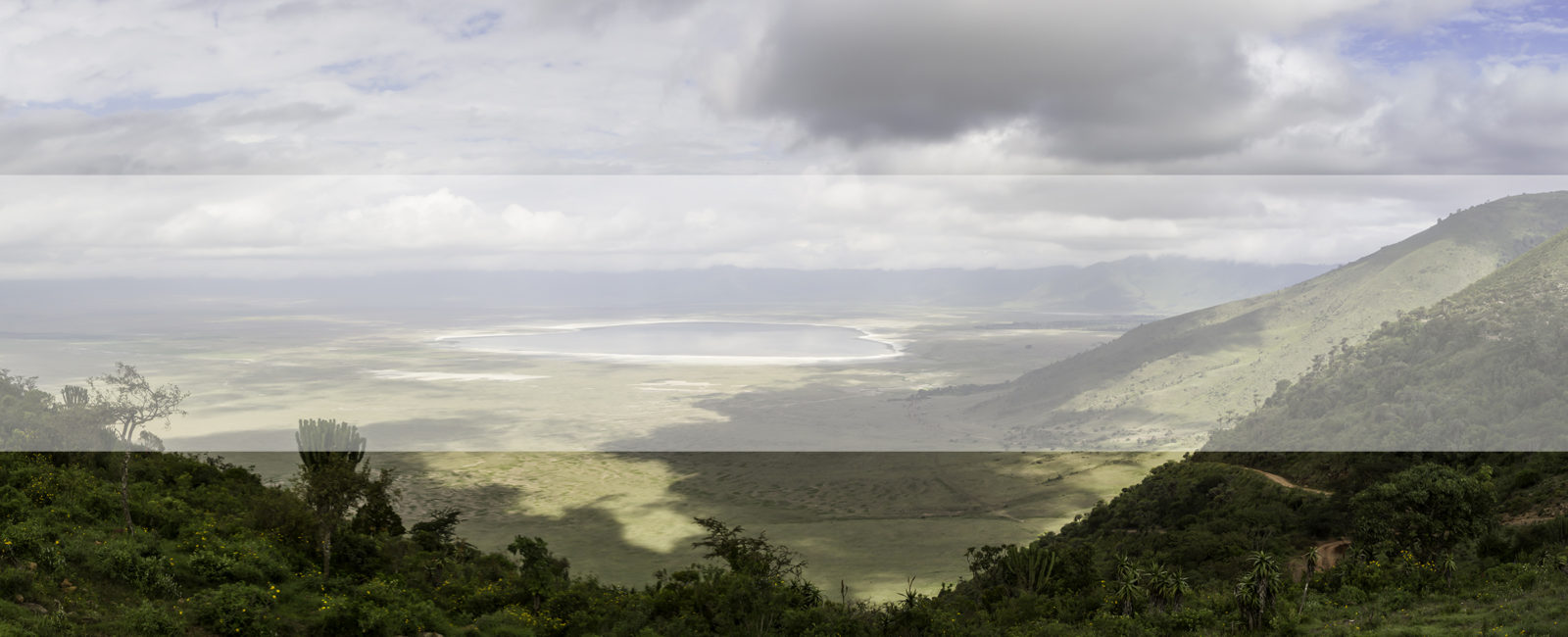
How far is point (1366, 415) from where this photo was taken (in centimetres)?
4306

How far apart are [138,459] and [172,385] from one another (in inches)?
321

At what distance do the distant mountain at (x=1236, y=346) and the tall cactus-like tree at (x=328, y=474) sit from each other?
28855 mm

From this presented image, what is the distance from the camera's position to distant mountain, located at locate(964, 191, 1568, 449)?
36.1 meters

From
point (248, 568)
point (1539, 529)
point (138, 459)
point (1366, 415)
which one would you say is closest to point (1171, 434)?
point (1366, 415)

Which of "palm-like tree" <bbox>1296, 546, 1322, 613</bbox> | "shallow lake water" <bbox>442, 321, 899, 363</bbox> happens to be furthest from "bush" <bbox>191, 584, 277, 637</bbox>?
"palm-like tree" <bbox>1296, 546, 1322, 613</bbox>

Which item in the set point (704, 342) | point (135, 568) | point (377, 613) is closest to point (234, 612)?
point (135, 568)

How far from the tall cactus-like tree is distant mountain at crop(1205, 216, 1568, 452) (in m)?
42.9

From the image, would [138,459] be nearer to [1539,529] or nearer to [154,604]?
[154,604]

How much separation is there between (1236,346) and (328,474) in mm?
38197

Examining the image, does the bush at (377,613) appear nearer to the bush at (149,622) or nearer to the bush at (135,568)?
the bush at (135,568)

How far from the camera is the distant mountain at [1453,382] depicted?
3616 centimetres

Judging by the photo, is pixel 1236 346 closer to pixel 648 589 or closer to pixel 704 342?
pixel 704 342

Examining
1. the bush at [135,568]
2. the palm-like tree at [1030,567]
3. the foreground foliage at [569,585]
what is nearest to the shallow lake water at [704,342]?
the foreground foliage at [569,585]

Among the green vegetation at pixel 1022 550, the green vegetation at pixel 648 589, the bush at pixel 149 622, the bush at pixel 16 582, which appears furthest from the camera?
the green vegetation at pixel 1022 550
